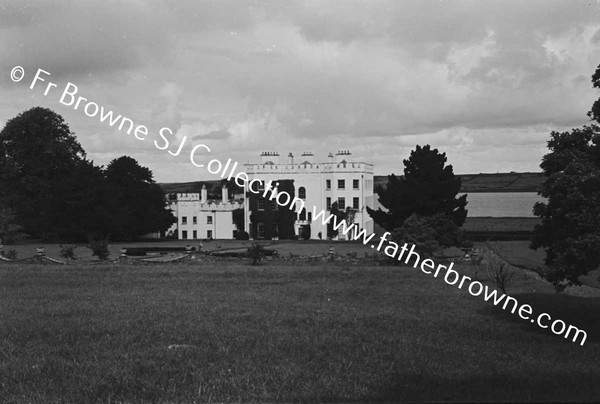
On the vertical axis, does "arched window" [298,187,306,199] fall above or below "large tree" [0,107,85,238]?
below

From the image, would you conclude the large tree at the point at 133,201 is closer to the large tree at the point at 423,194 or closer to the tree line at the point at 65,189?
the tree line at the point at 65,189

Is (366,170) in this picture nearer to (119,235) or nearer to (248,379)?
(119,235)

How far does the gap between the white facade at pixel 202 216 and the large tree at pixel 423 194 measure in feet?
90.8

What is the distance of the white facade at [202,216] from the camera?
254 ft

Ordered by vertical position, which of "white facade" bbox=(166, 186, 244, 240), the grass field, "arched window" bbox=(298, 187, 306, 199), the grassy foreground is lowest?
the grass field

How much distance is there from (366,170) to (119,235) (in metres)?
29.1

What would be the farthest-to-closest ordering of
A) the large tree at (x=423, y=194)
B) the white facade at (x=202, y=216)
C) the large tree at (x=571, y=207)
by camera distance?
the white facade at (x=202, y=216)
the large tree at (x=423, y=194)
the large tree at (x=571, y=207)

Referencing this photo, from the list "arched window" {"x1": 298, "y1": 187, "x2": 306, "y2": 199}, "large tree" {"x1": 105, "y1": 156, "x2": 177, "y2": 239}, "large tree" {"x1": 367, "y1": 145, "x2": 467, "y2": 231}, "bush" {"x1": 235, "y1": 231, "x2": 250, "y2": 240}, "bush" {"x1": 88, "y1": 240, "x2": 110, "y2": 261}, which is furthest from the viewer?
"arched window" {"x1": 298, "y1": 187, "x2": 306, "y2": 199}

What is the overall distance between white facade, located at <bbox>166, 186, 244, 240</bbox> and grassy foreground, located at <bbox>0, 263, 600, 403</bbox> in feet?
172

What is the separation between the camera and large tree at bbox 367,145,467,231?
50562 mm

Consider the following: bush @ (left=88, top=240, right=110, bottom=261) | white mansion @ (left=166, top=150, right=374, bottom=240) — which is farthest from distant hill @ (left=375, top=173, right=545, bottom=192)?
bush @ (left=88, top=240, right=110, bottom=261)

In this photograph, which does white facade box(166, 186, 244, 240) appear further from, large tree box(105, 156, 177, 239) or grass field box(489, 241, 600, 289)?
grass field box(489, 241, 600, 289)

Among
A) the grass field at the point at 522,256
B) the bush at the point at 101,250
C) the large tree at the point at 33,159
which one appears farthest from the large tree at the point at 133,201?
the grass field at the point at 522,256

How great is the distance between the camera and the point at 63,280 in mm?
27359
